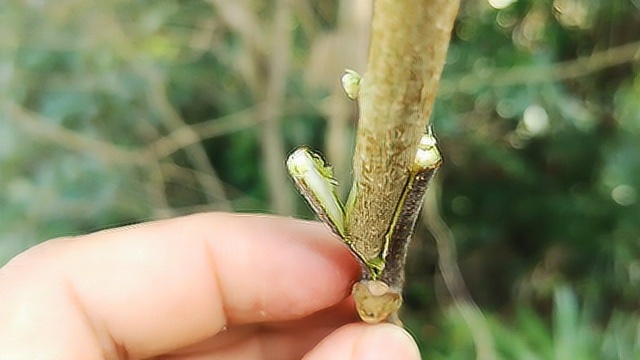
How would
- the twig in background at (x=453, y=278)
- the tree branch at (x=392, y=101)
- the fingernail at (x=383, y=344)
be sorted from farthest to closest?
1. the twig in background at (x=453, y=278)
2. the fingernail at (x=383, y=344)
3. the tree branch at (x=392, y=101)

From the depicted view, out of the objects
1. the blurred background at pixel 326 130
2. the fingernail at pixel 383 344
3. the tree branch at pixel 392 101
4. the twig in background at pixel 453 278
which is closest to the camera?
the tree branch at pixel 392 101

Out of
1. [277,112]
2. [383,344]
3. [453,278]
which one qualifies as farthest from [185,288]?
[453,278]

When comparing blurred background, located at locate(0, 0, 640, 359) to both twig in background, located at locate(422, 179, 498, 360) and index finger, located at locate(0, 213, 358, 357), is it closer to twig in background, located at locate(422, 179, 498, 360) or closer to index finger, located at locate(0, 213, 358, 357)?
twig in background, located at locate(422, 179, 498, 360)

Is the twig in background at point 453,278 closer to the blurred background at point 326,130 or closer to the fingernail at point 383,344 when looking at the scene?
the blurred background at point 326,130

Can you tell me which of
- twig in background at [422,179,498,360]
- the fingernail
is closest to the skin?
the fingernail

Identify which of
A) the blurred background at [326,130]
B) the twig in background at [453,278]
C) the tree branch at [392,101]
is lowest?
A: the twig in background at [453,278]

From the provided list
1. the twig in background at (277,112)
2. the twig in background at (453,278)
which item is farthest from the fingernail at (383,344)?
the twig in background at (277,112)

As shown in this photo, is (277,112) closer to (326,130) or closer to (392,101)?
(326,130)

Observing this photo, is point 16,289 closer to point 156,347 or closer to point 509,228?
point 156,347
